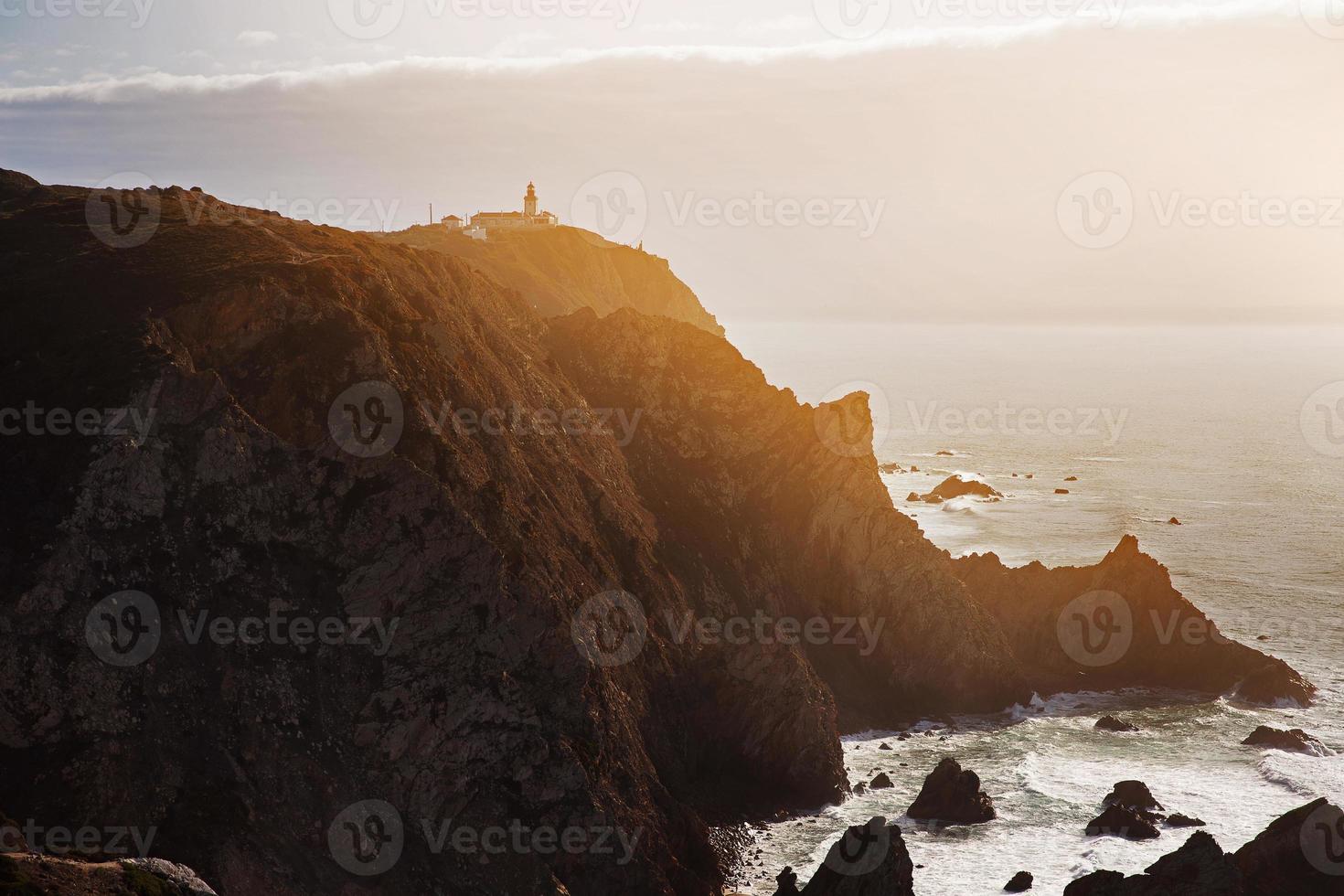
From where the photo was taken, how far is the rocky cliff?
4462 centimetres

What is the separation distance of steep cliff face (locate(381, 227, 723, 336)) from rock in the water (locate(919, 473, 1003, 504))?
143 feet

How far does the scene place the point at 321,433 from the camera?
53719mm

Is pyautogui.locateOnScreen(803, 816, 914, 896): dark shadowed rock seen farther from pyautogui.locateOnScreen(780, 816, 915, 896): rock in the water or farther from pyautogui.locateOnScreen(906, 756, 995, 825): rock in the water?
pyautogui.locateOnScreen(906, 756, 995, 825): rock in the water

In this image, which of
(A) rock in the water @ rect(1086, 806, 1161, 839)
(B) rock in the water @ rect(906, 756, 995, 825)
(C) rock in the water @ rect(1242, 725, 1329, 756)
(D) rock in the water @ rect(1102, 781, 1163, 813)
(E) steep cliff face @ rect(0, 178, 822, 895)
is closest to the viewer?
(E) steep cliff face @ rect(0, 178, 822, 895)

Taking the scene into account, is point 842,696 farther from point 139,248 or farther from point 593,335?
point 139,248

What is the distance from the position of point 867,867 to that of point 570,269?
11601 centimetres

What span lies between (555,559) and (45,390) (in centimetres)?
2692

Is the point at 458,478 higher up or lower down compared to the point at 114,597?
higher up

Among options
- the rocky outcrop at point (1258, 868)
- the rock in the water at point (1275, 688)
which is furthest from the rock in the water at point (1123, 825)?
the rock in the water at point (1275, 688)

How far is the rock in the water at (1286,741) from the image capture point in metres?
69.9

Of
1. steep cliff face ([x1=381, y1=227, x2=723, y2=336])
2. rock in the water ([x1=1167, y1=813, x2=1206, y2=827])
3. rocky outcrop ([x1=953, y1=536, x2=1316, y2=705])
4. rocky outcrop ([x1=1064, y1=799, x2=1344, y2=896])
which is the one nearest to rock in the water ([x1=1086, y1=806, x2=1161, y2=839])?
rock in the water ([x1=1167, y1=813, x2=1206, y2=827])

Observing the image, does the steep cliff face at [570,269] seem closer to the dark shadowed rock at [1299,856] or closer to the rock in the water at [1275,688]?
the rock in the water at [1275,688]

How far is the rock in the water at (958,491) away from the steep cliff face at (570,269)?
43.7 meters

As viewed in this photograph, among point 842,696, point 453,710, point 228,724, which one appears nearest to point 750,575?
point 842,696
